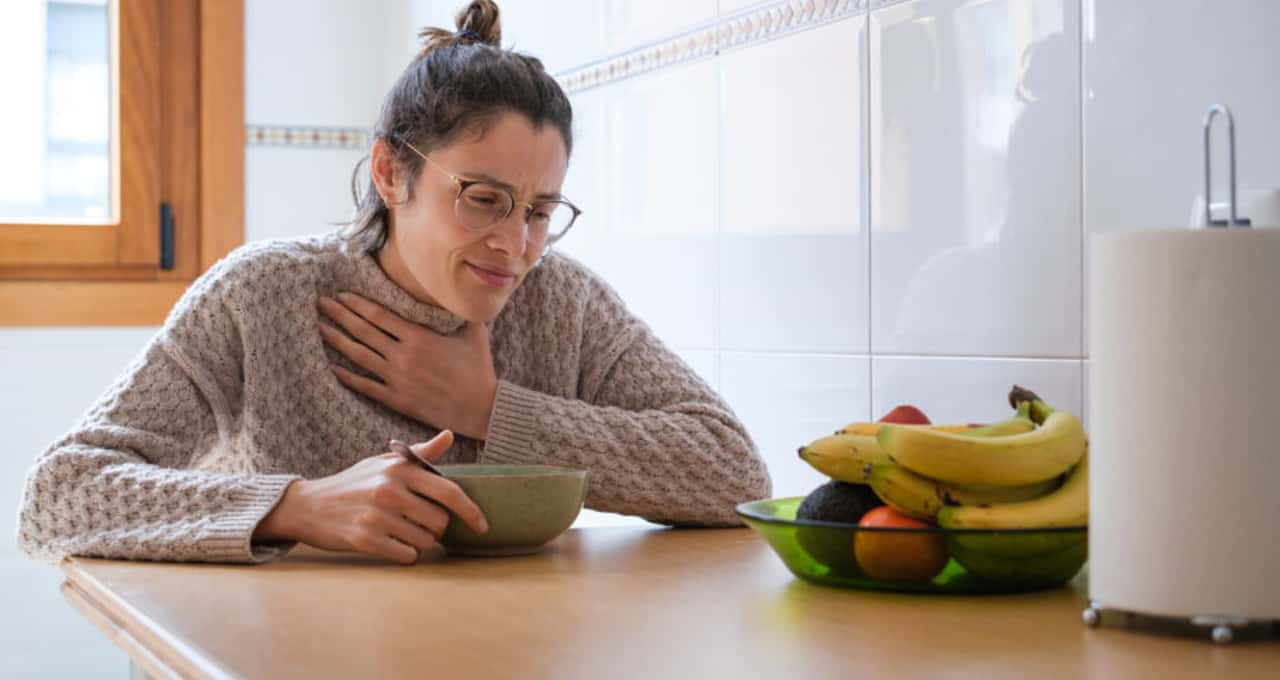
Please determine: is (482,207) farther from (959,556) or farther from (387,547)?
(959,556)

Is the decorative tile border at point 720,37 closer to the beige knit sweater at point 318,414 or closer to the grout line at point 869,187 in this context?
the grout line at point 869,187

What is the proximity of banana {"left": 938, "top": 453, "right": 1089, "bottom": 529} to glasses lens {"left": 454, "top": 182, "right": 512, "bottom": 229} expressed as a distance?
2.32 ft

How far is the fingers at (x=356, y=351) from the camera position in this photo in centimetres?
168

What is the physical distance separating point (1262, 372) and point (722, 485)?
2.72 ft

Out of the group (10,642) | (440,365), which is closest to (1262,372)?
(440,365)

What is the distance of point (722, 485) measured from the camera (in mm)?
1629

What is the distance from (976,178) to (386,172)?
0.69m

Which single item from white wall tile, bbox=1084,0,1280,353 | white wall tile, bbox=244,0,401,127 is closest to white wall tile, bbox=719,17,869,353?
white wall tile, bbox=1084,0,1280,353

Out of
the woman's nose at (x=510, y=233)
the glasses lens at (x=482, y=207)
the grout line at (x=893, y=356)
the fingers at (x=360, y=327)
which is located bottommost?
the grout line at (x=893, y=356)

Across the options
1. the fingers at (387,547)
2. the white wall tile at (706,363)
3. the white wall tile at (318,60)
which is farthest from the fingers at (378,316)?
the white wall tile at (318,60)

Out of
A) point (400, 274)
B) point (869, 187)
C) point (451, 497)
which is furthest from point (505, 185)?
point (869, 187)

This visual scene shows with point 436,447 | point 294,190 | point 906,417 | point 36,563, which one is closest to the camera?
point 906,417

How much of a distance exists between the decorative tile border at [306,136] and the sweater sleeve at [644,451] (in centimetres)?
184

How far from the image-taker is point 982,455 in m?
1.05
